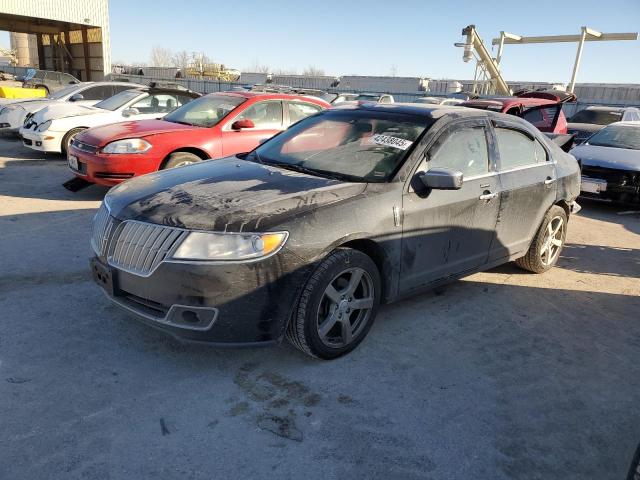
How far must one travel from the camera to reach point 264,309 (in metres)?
2.82

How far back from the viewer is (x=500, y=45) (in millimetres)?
25859

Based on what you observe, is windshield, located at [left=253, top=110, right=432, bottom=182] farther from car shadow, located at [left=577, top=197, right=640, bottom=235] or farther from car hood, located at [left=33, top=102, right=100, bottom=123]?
car hood, located at [left=33, top=102, right=100, bottom=123]

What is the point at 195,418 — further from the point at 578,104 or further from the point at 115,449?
the point at 578,104

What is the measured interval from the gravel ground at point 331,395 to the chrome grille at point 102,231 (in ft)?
1.98

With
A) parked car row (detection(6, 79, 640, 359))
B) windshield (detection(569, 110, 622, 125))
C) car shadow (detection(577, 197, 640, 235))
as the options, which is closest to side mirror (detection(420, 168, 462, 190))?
parked car row (detection(6, 79, 640, 359))

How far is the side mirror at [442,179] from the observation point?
3.32 metres

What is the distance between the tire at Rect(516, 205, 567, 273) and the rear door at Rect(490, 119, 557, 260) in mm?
113

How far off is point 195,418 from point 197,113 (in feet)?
18.7

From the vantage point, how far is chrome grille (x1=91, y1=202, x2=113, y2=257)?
313 cm

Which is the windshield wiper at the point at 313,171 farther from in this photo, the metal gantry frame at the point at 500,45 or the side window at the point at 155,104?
the metal gantry frame at the point at 500,45

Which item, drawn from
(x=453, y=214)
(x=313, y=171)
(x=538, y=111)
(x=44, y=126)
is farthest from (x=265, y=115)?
(x=538, y=111)

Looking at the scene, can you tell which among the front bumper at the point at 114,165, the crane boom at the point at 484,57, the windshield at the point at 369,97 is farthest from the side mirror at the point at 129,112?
the crane boom at the point at 484,57

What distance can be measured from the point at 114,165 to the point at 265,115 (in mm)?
2359

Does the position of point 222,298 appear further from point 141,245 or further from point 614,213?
point 614,213
